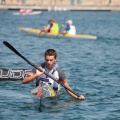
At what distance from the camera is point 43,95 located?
15.1m

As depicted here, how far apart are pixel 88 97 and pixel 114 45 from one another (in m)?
20.1

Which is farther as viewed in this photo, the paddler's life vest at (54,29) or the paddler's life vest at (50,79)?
the paddler's life vest at (54,29)

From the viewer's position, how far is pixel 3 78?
19859mm

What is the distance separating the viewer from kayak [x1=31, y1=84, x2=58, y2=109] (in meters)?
15.1

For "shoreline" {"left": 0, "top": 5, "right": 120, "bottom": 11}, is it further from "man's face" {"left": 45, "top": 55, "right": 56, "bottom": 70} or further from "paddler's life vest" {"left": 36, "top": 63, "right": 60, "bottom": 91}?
"man's face" {"left": 45, "top": 55, "right": 56, "bottom": 70}

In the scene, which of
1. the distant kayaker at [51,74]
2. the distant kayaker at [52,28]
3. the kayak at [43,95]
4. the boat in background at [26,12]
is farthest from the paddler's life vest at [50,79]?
the boat in background at [26,12]

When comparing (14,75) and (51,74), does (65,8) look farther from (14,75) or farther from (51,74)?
(51,74)

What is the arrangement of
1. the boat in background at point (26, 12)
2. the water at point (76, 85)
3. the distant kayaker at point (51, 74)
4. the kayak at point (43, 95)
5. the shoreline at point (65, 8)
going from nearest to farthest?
1. the distant kayaker at point (51, 74)
2. the water at point (76, 85)
3. the kayak at point (43, 95)
4. the boat in background at point (26, 12)
5. the shoreline at point (65, 8)

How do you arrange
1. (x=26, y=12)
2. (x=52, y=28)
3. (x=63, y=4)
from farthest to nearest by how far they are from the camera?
(x=63, y=4) → (x=26, y=12) → (x=52, y=28)

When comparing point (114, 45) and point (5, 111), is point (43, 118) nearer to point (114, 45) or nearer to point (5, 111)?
point (5, 111)

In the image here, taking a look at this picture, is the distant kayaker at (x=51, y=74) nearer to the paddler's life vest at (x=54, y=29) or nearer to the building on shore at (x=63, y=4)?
the paddler's life vest at (x=54, y=29)

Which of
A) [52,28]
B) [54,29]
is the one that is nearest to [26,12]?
[52,28]

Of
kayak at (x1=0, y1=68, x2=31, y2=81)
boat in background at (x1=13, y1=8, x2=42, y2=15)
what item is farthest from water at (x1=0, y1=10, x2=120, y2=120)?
boat in background at (x1=13, y1=8, x2=42, y2=15)

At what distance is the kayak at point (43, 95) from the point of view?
15085mm
